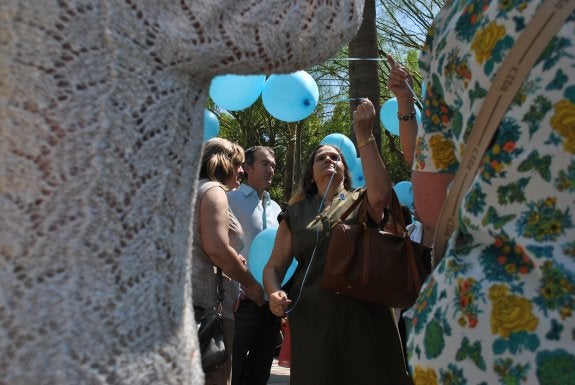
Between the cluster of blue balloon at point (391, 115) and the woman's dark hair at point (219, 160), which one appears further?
the cluster of blue balloon at point (391, 115)

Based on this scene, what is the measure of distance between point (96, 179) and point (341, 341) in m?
2.78

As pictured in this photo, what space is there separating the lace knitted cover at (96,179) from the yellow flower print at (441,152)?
26.5 inches

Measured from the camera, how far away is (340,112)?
73.5 ft

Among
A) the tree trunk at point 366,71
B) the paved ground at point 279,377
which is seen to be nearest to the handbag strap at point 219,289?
the tree trunk at point 366,71

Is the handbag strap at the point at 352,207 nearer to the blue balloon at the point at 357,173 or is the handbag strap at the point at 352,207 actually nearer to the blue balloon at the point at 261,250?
the blue balloon at the point at 261,250

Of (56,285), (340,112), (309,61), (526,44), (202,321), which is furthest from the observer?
(340,112)

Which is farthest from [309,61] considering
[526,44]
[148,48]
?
[526,44]

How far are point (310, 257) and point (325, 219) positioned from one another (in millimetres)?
206

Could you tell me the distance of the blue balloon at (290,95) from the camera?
6160 millimetres

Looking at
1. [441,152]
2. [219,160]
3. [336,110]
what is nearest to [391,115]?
[219,160]

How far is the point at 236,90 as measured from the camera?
603 cm

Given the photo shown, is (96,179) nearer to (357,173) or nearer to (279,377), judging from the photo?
(357,173)

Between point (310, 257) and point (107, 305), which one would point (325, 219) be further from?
point (107, 305)

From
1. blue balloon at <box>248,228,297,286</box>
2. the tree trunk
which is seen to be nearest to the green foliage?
the tree trunk
